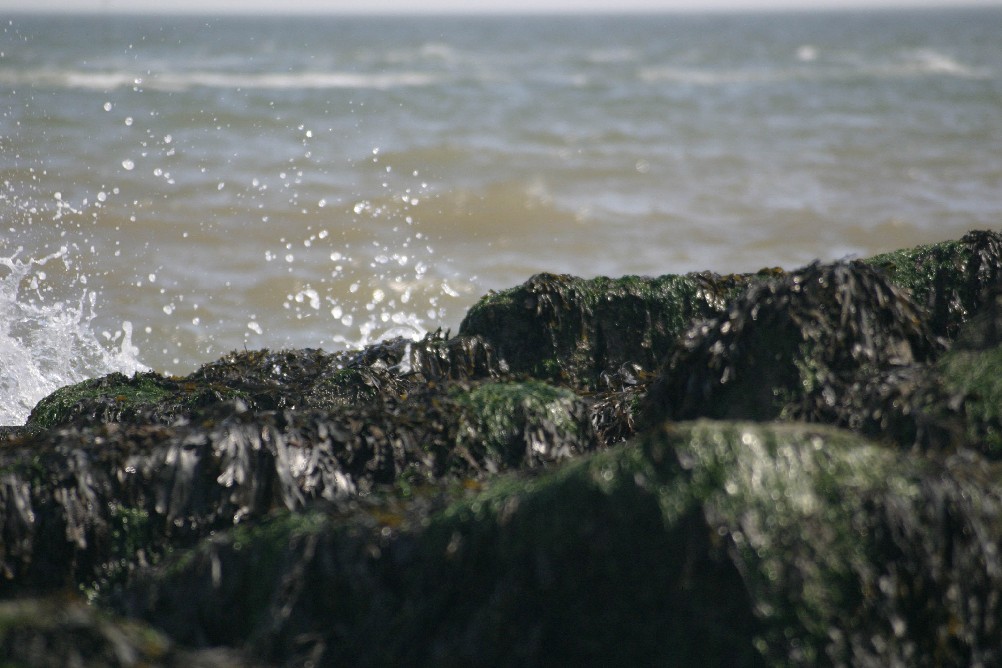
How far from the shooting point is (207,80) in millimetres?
23328

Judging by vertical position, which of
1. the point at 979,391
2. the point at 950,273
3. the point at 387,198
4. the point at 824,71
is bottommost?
the point at 979,391

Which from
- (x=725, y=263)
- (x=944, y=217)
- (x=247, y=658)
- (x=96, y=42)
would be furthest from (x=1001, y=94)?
(x=96, y=42)

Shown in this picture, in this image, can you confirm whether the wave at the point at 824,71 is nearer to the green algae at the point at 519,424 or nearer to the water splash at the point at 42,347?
the water splash at the point at 42,347

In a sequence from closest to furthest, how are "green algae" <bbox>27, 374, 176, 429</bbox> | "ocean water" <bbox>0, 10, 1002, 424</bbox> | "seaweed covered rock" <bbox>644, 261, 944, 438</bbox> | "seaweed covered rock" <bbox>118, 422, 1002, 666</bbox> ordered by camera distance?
"seaweed covered rock" <bbox>118, 422, 1002, 666</bbox>, "seaweed covered rock" <bbox>644, 261, 944, 438</bbox>, "green algae" <bbox>27, 374, 176, 429</bbox>, "ocean water" <bbox>0, 10, 1002, 424</bbox>

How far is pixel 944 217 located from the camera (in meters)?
10.0

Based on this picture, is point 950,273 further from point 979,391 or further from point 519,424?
point 519,424

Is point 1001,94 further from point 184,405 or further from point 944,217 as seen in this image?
point 184,405

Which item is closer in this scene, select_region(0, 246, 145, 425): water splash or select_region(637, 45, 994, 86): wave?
select_region(0, 246, 145, 425): water splash

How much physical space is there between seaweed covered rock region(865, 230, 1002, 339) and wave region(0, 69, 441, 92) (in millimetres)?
18291

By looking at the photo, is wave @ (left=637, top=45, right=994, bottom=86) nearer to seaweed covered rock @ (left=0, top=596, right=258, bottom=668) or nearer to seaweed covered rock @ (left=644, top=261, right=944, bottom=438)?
seaweed covered rock @ (left=644, top=261, right=944, bottom=438)

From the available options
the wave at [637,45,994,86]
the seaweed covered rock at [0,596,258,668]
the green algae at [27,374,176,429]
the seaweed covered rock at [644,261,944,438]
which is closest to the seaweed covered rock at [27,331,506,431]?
the green algae at [27,374,176,429]

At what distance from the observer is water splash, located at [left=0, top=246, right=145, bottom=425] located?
4.95m

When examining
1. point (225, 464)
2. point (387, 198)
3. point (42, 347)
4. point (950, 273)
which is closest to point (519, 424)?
point (225, 464)

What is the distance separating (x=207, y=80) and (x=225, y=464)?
22586mm
